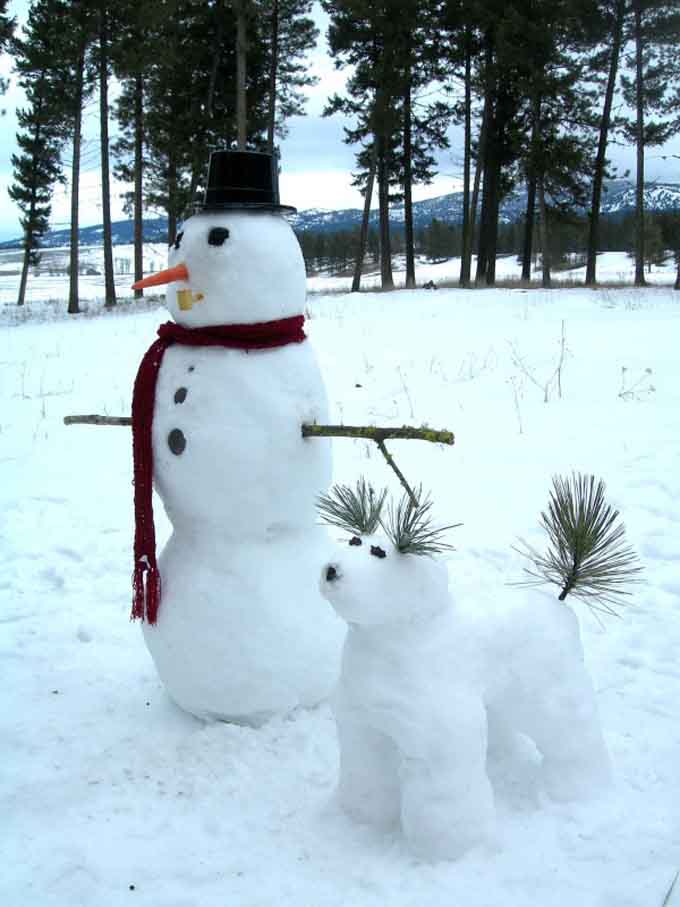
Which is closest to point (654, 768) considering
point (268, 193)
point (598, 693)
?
point (598, 693)

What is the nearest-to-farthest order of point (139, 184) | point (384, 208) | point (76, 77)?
point (76, 77) < point (139, 184) < point (384, 208)

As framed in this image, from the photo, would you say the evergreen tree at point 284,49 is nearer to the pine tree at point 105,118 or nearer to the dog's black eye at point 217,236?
the pine tree at point 105,118

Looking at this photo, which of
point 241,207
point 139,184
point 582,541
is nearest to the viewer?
point 582,541

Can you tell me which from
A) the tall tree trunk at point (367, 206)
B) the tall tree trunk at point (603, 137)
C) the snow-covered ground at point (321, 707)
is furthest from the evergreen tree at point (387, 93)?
the snow-covered ground at point (321, 707)

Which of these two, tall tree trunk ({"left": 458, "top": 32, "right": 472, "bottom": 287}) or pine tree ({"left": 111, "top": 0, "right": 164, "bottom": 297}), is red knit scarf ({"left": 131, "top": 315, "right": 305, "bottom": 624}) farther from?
tall tree trunk ({"left": 458, "top": 32, "right": 472, "bottom": 287})

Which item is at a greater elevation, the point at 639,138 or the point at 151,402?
the point at 639,138

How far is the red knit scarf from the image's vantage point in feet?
8.59

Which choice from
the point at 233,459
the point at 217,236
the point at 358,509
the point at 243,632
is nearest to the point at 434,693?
the point at 358,509

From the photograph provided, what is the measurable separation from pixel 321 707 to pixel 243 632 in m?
0.47

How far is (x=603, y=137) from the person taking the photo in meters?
18.1

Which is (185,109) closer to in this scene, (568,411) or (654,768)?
(568,411)

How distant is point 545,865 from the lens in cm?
197

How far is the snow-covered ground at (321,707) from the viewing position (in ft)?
6.52

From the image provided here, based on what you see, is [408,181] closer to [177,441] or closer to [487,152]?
[487,152]
